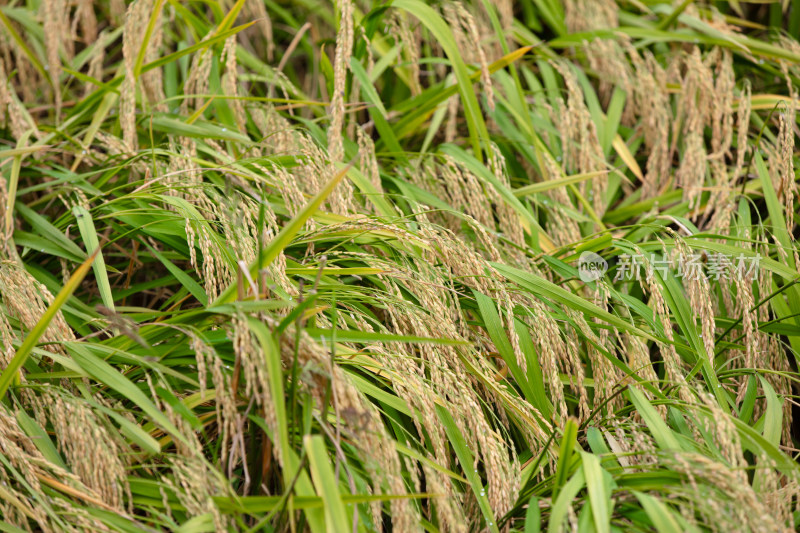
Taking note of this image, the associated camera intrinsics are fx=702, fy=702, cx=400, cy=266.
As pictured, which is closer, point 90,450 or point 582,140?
point 90,450

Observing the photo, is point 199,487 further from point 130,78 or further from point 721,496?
point 130,78

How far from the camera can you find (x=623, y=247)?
1.49m

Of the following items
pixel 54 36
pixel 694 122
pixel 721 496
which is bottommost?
pixel 721 496

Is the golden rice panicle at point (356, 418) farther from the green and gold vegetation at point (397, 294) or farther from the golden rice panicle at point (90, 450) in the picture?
the golden rice panicle at point (90, 450)

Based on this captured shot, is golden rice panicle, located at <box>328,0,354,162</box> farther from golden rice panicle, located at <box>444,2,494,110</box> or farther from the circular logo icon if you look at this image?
the circular logo icon

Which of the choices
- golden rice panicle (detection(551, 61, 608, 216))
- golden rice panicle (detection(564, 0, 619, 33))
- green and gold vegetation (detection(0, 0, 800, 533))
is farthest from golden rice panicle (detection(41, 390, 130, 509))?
golden rice panicle (detection(564, 0, 619, 33))

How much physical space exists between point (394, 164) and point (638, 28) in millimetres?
981

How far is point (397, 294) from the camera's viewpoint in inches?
53.7

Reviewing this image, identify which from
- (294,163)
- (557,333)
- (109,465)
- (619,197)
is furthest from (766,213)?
(109,465)

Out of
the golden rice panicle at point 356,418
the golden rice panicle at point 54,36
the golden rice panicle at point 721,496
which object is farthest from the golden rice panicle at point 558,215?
the golden rice panicle at point 54,36

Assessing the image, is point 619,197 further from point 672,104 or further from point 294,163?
point 294,163

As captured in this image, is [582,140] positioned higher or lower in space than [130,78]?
lower

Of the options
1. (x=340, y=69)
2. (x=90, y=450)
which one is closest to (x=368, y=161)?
(x=340, y=69)

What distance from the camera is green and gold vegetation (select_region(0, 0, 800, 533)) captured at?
1094mm
